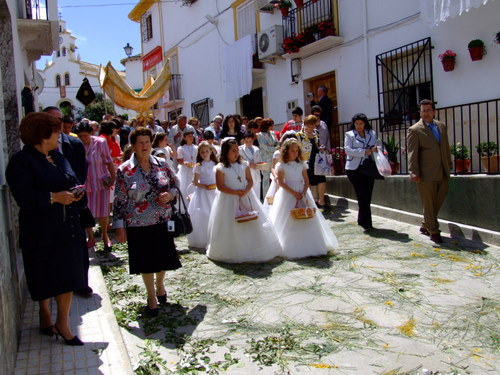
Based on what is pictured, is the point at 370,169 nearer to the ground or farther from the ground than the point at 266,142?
nearer to the ground

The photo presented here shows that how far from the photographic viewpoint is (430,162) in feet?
22.9

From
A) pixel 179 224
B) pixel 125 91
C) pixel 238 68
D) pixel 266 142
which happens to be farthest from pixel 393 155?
pixel 125 91

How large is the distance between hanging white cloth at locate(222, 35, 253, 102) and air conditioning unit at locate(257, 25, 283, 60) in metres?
1.31

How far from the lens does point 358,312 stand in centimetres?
451

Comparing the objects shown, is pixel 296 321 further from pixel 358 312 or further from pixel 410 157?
pixel 410 157

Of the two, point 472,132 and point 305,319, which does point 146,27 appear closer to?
point 472,132

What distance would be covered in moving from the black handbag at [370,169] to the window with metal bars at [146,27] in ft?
66.5

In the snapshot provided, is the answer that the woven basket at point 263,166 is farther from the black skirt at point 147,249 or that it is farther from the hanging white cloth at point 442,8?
the black skirt at point 147,249

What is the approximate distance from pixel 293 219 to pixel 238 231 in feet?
2.54

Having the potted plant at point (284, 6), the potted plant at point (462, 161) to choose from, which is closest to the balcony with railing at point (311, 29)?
the potted plant at point (284, 6)

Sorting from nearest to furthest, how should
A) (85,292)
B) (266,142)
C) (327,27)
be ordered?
(85,292)
(266,142)
(327,27)

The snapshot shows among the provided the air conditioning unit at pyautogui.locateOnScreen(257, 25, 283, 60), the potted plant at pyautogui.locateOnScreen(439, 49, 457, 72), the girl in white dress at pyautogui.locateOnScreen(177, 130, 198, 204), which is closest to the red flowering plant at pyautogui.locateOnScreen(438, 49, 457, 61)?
the potted plant at pyautogui.locateOnScreen(439, 49, 457, 72)

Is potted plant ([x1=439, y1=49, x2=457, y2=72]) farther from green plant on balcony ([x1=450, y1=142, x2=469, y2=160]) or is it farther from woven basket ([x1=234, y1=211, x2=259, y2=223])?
woven basket ([x1=234, y1=211, x2=259, y2=223])

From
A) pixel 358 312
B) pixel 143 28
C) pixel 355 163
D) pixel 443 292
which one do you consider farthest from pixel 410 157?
pixel 143 28
